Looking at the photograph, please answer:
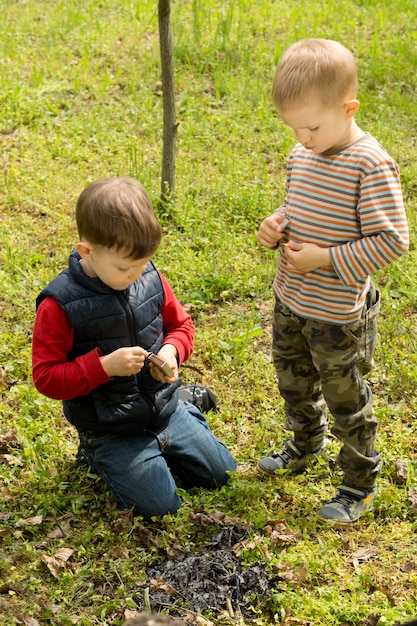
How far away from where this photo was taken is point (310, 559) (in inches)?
124

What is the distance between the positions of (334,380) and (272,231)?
665mm

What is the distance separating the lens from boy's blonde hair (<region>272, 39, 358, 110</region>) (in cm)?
274

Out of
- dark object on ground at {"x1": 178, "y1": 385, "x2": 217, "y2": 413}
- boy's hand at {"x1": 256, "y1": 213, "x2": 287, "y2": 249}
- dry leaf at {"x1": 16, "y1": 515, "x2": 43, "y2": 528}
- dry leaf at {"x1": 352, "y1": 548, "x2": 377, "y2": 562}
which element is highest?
boy's hand at {"x1": 256, "y1": 213, "x2": 287, "y2": 249}

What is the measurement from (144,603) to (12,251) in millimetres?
2898

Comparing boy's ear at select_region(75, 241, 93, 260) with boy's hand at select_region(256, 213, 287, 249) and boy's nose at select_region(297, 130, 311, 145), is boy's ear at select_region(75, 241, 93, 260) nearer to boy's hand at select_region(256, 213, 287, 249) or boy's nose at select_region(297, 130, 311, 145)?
boy's hand at select_region(256, 213, 287, 249)

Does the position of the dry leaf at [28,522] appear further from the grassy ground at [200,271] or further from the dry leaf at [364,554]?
the dry leaf at [364,554]

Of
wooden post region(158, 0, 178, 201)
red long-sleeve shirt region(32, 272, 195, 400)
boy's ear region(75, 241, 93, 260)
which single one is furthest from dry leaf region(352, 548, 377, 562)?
wooden post region(158, 0, 178, 201)

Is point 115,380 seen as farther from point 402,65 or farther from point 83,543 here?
point 402,65

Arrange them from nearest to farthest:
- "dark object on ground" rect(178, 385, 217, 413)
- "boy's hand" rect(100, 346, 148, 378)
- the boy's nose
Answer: the boy's nose < "boy's hand" rect(100, 346, 148, 378) < "dark object on ground" rect(178, 385, 217, 413)

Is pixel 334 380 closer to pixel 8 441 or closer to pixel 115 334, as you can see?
pixel 115 334

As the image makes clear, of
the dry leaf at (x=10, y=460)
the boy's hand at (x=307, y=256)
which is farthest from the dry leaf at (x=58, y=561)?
the boy's hand at (x=307, y=256)

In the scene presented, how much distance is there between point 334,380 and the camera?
3203 millimetres

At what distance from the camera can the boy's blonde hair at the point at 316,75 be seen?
274 centimetres

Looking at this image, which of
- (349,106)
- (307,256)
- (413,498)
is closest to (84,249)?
(307,256)
